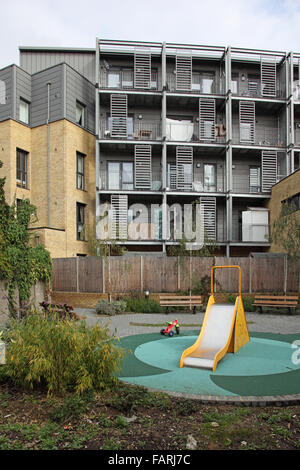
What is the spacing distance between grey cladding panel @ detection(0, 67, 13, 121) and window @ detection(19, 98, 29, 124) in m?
0.95

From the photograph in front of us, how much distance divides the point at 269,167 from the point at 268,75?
281 inches

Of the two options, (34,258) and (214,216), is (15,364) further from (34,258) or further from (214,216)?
(214,216)

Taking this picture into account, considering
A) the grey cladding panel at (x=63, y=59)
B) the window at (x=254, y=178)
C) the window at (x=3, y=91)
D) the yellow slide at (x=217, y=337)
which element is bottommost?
the yellow slide at (x=217, y=337)

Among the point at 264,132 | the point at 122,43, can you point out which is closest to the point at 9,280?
the point at 122,43

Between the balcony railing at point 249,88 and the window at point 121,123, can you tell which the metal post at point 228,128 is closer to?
the balcony railing at point 249,88

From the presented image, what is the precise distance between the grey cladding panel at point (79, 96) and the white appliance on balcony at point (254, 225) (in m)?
13.2

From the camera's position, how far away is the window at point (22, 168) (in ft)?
78.2

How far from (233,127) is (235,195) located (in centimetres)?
626

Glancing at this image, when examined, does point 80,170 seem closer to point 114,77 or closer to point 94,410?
point 114,77

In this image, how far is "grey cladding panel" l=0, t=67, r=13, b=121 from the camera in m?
23.3

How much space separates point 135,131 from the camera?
26.8m

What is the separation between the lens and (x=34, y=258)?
429 inches

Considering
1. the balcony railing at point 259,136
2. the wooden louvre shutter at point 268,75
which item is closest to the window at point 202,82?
the balcony railing at point 259,136

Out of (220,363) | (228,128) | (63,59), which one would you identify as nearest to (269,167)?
(228,128)
